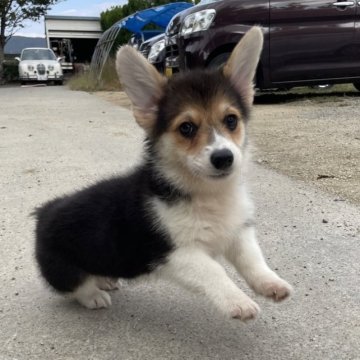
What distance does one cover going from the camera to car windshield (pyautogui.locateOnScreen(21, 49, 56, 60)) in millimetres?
28258

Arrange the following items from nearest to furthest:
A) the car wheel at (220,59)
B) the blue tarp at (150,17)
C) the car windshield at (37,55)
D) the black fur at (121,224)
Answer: the black fur at (121,224) → the car wheel at (220,59) → the blue tarp at (150,17) → the car windshield at (37,55)

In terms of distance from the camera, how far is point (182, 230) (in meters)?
2.41

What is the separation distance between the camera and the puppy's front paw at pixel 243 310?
2.16 metres

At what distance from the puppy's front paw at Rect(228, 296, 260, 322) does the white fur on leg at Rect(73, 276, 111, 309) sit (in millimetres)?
853

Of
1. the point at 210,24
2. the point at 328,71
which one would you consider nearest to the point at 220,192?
the point at 210,24

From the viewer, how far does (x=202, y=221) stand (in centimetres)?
245

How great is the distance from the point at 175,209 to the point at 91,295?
26.9 inches

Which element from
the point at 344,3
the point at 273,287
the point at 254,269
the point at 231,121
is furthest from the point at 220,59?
the point at 273,287

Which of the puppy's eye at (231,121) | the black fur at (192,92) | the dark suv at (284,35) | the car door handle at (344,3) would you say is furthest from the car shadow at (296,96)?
the puppy's eye at (231,121)

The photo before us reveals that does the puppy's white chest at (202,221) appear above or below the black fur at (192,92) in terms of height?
below

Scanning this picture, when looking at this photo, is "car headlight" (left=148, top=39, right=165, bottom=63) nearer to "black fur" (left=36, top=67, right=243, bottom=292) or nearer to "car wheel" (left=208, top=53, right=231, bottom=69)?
"car wheel" (left=208, top=53, right=231, bottom=69)

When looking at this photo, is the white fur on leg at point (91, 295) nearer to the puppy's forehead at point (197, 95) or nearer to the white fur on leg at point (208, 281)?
the white fur on leg at point (208, 281)

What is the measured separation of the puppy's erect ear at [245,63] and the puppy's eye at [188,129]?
0.46 m

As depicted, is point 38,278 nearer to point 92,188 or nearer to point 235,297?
point 92,188
